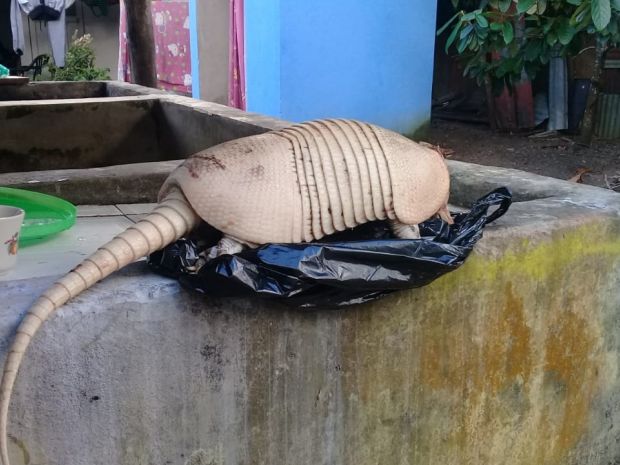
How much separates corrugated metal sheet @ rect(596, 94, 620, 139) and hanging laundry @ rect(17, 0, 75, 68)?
25.5 ft

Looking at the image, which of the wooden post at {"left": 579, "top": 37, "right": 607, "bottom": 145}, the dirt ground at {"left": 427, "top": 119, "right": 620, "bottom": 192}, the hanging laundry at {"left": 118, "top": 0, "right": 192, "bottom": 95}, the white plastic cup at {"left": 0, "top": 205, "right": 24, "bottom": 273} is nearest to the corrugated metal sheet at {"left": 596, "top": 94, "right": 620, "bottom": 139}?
the dirt ground at {"left": 427, "top": 119, "right": 620, "bottom": 192}

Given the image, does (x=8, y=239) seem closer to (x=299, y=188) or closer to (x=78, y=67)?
(x=299, y=188)

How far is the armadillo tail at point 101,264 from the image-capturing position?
1478 millimetres

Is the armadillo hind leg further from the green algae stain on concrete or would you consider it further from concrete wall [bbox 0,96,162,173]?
concrete wall [bbox 0,96,162,173]

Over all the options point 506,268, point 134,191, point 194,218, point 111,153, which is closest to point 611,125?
point 111,153

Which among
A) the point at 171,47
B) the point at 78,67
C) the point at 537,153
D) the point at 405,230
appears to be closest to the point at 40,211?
the point at 405,230

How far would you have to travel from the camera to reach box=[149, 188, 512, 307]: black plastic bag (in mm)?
1694

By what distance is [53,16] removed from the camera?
1071cm

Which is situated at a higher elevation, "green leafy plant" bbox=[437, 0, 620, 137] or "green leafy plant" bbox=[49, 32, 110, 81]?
"green leafy plant" bbox=[437, 0, 620, 137]

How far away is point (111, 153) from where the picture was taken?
6.01 metres

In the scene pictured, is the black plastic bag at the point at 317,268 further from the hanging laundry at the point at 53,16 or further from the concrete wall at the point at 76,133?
the hanging laundry at the point at 53,16

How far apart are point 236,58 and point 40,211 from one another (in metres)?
5.57

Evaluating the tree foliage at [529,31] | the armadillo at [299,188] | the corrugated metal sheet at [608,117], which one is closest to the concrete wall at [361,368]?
the armadillo at [299,188]

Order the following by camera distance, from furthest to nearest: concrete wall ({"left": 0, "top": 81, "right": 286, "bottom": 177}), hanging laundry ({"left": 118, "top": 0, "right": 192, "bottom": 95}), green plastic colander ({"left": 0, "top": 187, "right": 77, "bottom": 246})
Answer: hanging laundry ({"left": 118, "top": 0, "right": 192, "bottom": 95}) < concrete wall ({"left": 0, "top": 81, "right": 286, "bottom": 177}) < green plastic colander ({"left": 0, "top": 187, "right": 77, "bottom": 246})
